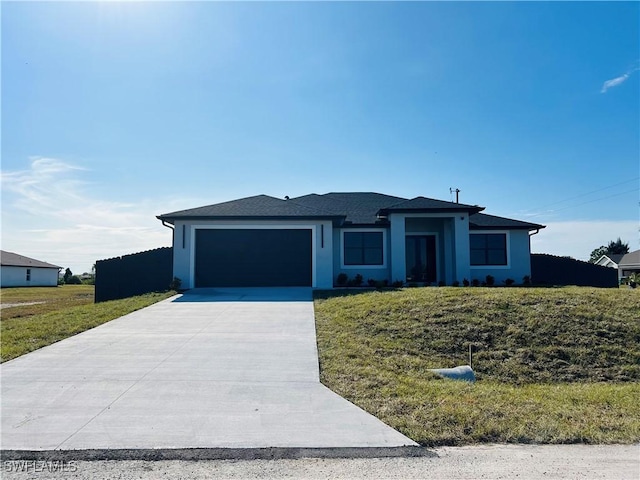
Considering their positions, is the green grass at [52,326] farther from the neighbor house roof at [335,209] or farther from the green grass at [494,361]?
the green grass at [494,361]

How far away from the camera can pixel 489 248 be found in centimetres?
1908

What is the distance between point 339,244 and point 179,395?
13.4 metres

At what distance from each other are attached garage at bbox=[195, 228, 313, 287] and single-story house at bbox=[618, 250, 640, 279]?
37.0 meters

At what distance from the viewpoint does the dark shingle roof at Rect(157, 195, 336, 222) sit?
16344mm

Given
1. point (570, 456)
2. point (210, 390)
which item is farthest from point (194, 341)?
point (570, 456)

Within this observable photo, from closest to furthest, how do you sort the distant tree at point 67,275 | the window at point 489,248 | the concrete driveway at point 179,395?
the concrete driveway at point 179,395 → the window at point 489,248 → the distant tree at point 67,275

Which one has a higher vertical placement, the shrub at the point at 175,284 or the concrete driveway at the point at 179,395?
the shrub at the point at 175,284

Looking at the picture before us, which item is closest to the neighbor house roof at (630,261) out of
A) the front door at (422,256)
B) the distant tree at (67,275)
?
the front door at (422,256)

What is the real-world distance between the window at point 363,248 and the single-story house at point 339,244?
0.04 meters

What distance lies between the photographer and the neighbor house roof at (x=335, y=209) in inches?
650

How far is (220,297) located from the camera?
46.9 feet

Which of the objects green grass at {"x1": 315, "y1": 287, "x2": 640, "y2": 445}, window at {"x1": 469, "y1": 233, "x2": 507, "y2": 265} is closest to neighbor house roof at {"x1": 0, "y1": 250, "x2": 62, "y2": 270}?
window at {"x1": 469, "y1": 233, "x2": 507, "y2": 265}

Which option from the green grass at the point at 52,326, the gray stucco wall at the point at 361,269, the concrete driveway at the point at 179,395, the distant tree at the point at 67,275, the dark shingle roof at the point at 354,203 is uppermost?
the dark shingle roof at the point at 354,203

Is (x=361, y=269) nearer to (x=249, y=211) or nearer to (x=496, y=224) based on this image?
(x=249, y=211)
